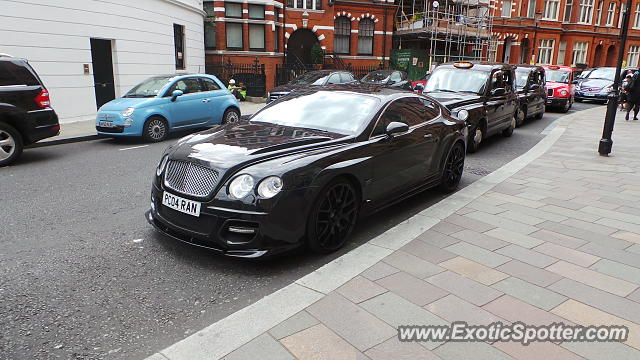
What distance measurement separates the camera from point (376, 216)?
5.55m

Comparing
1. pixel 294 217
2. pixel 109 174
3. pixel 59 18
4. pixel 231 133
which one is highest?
pixel 59 18

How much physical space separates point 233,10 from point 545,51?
3008cm

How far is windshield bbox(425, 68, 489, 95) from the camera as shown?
10.2 meters

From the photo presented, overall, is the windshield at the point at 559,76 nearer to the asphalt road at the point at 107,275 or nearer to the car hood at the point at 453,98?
the car hood at the point at 453,98

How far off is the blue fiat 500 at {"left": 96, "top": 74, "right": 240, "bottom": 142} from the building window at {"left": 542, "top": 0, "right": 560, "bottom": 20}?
38.1 metres

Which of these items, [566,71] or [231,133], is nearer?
[231,133]

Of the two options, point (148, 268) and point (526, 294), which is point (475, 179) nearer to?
point (526, 294)

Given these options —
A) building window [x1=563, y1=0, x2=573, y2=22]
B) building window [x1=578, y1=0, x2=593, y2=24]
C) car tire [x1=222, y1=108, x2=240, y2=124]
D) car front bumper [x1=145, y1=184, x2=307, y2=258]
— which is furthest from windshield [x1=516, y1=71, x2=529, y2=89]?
building window [x1=578, y1=0, x2=593, y2=24]

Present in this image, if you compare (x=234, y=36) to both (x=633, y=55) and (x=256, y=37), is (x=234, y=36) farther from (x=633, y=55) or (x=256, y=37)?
(x=633, y=55)

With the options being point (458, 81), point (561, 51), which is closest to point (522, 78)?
point (458, 81)

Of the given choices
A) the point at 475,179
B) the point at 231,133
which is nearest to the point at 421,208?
the point at 475,179

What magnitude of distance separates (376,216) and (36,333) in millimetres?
3630

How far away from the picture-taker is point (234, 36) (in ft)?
85.7

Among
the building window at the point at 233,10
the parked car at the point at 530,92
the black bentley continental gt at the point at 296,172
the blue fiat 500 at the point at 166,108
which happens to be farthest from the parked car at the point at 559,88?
the building window at the point at 233,10
